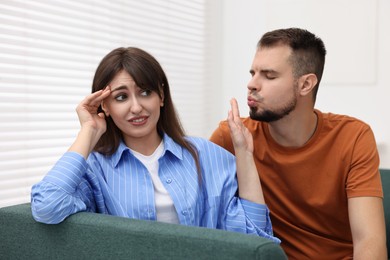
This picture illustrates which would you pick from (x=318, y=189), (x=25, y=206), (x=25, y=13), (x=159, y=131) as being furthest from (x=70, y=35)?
(x=318, y=189)

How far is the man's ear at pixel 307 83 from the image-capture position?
183cm

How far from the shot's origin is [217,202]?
59.9 inches

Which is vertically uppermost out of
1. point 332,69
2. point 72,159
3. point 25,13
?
point 25,13

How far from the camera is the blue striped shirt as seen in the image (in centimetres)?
135

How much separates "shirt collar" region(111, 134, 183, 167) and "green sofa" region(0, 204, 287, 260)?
0.25 m

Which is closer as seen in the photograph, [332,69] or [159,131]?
[159,131]

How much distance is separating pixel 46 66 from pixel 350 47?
1.80 m

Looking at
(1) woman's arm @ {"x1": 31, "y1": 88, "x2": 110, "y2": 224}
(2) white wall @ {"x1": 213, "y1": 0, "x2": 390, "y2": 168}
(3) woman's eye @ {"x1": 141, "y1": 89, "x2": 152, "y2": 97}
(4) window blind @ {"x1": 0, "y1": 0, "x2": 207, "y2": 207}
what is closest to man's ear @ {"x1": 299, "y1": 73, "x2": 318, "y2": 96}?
(3) woman's eye @ {"x1": 141, "y1": 89, "x2": 152, "y2": 97}

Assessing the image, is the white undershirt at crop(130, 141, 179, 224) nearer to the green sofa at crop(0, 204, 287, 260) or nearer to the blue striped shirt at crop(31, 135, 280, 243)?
the blue striped shirt at crop(31, 135, 280, 243)

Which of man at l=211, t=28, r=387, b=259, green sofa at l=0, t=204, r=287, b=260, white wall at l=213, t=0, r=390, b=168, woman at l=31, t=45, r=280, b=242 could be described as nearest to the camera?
green sofa at l=0, t=204, r=287, b=260

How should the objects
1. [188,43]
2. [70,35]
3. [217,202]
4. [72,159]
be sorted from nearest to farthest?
[72,159], [217,202], [70,35], [188,43]

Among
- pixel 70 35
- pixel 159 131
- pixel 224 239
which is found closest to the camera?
pixel 224 239

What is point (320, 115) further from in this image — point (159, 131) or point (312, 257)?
point (159, 131)

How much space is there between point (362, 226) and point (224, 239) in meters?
0.72
